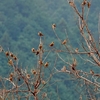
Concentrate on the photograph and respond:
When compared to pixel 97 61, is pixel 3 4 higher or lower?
higher

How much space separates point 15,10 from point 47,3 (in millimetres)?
6465

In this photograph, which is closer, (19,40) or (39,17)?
(19,40)

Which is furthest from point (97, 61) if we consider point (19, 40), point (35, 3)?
point (35, 3)

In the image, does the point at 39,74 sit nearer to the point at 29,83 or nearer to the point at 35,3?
the point at 29,83

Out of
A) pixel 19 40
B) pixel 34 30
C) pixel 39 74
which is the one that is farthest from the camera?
pixel 34 30

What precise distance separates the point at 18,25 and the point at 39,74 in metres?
37.3

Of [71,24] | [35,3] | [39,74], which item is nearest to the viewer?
[39,74]

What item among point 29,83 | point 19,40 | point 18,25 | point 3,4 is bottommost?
point 29,83

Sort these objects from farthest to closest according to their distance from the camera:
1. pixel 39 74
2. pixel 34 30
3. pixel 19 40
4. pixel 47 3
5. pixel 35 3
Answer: pixel 47 3 → pixel 35 3 → pixel 34 30 → pixel 19 40 → pixel 39 74

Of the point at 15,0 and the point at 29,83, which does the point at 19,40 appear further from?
the point at 29,83

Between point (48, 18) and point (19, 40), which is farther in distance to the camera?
point (48, 18)

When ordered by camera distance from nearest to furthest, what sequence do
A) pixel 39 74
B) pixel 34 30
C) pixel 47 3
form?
pixel 39 74, pixel 34 30, pixel 47 3

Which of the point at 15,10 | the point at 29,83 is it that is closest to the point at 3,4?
the point at 15,10

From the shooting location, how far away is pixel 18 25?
39219mm
